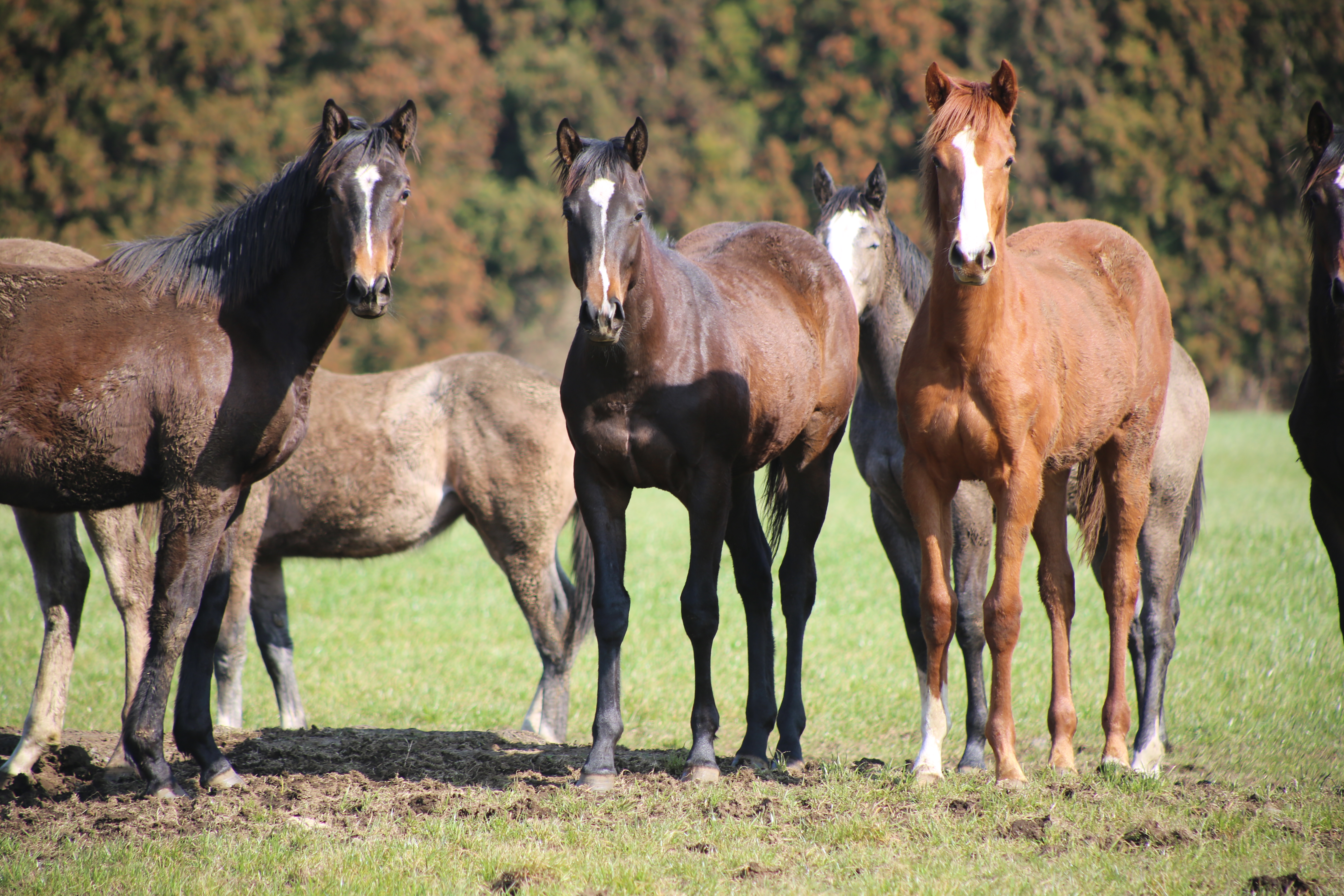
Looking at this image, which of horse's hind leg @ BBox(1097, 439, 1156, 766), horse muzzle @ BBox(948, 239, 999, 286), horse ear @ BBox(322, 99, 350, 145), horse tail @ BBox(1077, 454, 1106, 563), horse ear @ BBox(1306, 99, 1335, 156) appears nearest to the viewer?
horse muzzle @ BBox(948, 239, 999, 286)

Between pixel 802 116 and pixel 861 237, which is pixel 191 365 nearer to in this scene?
pixel 861 237

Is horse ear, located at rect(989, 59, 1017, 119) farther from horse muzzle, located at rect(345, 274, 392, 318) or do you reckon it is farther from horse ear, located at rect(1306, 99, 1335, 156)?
horse muzzle, located at rect(345, 274, 392, 318)

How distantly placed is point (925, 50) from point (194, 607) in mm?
33047

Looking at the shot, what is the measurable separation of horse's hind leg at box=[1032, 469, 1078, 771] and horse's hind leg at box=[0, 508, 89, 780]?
181 inches

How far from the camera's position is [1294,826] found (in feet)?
13.4

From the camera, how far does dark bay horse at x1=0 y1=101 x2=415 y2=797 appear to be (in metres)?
4.44

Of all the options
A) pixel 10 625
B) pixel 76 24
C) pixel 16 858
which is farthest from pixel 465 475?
pixel 76 24

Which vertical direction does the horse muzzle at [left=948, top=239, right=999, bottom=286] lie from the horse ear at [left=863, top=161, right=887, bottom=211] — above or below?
below

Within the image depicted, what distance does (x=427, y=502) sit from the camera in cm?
765

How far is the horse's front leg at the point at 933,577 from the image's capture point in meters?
4.46

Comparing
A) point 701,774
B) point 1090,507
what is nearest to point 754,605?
point 701,774

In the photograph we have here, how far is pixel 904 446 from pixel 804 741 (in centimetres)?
227

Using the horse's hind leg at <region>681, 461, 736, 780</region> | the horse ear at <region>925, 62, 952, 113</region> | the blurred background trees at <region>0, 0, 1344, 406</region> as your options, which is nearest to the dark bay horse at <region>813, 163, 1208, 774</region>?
the horse's hind leg at <region>681, 461, 736, 780</region>

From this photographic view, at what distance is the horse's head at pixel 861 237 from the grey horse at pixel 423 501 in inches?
93.7
